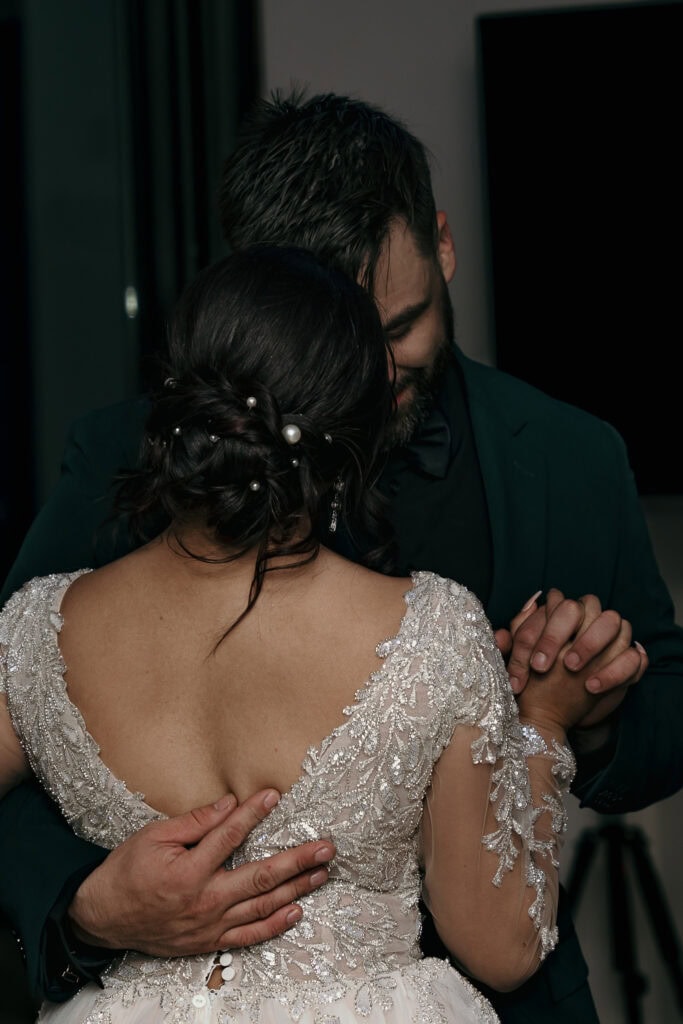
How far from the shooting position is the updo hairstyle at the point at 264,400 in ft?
4.12

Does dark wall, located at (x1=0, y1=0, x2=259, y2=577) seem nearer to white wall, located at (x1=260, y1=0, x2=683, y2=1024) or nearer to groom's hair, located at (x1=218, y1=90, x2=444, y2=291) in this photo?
white wall, located at (x1=260, y1=0, x2=683, y2=1024)

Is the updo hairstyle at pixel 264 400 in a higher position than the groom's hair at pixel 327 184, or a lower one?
lower

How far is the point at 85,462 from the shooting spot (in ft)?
6.07

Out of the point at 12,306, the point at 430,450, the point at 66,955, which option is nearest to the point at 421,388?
the point at 430,450

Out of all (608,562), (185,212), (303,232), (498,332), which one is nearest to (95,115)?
(185,212)

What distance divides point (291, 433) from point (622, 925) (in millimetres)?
2448

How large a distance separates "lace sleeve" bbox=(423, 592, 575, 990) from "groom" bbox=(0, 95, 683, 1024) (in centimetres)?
22

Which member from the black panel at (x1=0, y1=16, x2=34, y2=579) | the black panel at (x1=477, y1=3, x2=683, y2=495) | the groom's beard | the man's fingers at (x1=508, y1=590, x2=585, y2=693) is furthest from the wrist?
the black panel at (x1=477, y1=3, x2=683, y2=495)

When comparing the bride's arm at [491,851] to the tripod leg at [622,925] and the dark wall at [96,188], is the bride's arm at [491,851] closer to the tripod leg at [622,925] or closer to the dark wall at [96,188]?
the dark wall at [96,188]

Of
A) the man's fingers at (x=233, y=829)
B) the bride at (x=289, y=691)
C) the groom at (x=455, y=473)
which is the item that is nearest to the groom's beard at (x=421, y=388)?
the groom at (x=455, y=473)

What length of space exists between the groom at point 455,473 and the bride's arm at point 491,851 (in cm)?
21

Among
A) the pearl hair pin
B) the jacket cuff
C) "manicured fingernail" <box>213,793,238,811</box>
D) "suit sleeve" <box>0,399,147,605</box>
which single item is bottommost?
the jacket cuff

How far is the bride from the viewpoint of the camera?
127 centimetres

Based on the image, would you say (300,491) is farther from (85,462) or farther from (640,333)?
(640,333)
